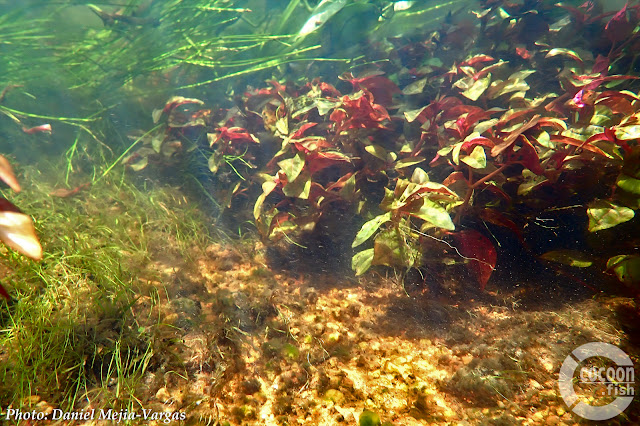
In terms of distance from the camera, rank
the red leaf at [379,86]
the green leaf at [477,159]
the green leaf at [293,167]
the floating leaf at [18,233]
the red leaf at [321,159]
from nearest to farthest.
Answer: the floating leaf at [18,233]
the green leaf at [477,159]
the green leaf at [293,167]
the red leaf at [321,159]
the red leaf at [379,86]

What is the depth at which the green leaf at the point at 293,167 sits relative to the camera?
1.99 meters

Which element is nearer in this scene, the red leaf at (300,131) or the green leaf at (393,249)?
the green leaf at (393,249)

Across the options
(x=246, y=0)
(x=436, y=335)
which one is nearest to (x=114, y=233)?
(x=436, y=335)

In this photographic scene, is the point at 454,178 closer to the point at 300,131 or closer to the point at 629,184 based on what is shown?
the point at 629,184

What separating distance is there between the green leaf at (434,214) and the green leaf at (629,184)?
938mm

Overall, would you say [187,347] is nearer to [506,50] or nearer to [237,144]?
[237,144]

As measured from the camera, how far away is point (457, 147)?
1.76 metres

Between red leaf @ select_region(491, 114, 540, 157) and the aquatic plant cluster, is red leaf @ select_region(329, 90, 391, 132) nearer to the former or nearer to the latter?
the aquatic plant cluster

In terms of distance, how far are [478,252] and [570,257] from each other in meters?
0.52

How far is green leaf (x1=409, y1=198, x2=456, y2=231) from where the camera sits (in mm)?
1418

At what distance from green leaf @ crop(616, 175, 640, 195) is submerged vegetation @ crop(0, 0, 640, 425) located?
2 centimetres

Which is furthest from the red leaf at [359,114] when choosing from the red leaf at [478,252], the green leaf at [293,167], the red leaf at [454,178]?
the red leaf at [478,252]

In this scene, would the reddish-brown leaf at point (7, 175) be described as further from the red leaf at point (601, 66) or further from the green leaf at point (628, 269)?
the red leaf at point (601, 66)
